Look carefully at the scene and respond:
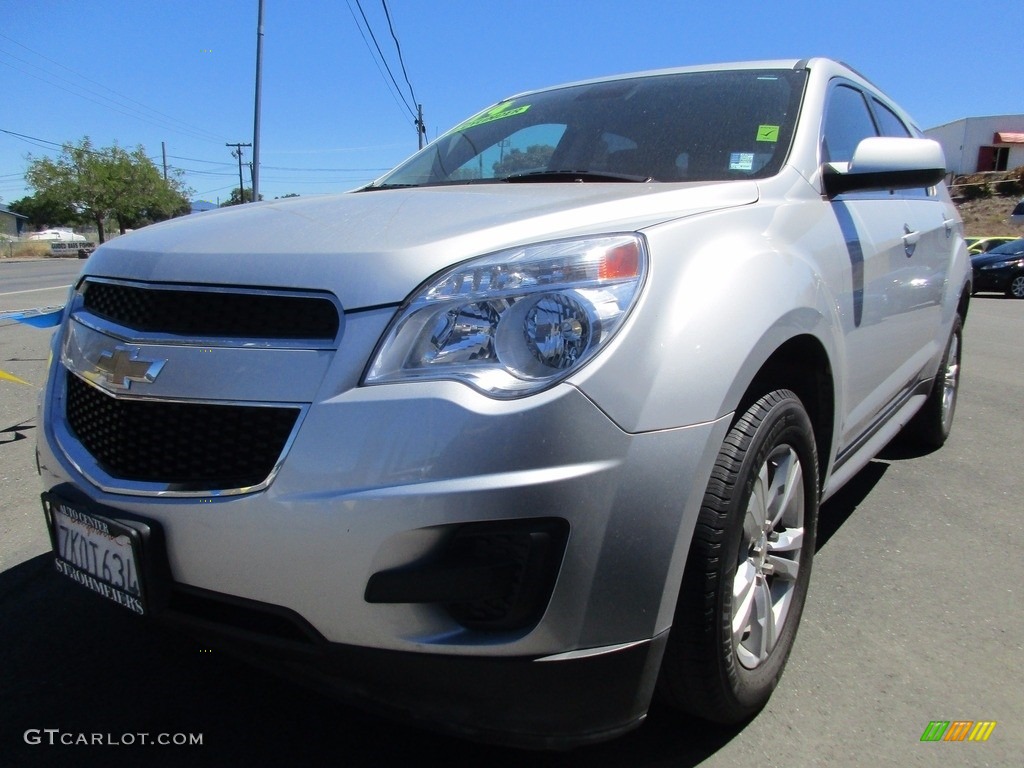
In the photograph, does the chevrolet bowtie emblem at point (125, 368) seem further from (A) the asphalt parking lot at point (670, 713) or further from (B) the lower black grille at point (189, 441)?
(A) the asphalt parking lot at point (670, 713)

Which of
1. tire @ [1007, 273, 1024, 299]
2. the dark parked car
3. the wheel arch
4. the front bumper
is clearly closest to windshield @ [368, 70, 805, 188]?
the wheel arch

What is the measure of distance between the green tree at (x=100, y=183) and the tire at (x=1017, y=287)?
203 feet

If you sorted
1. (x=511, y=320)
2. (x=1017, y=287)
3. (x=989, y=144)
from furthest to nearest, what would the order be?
(x=989, y=144), (x=1017, y=287), (x=511, y=320)

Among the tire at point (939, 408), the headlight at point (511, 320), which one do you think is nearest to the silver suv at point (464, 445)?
the headlight at point (511, 320)

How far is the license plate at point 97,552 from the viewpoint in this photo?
1.67 m

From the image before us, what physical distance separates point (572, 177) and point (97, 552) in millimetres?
1710

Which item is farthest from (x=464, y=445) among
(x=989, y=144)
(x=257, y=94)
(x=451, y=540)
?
(x=989, y=144)

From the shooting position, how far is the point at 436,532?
1.45 m

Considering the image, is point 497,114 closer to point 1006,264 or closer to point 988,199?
point 1006,264

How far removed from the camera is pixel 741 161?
2465 millimetres

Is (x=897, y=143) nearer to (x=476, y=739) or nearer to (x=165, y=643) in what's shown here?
(x=476, y=739)

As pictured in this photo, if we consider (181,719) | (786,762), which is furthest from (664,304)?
(181,719)

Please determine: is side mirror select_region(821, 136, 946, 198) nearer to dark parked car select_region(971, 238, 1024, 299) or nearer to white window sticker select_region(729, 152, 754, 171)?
white window sticker select_region(729, 152, 754, 171)

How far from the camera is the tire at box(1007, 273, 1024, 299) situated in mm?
18219
